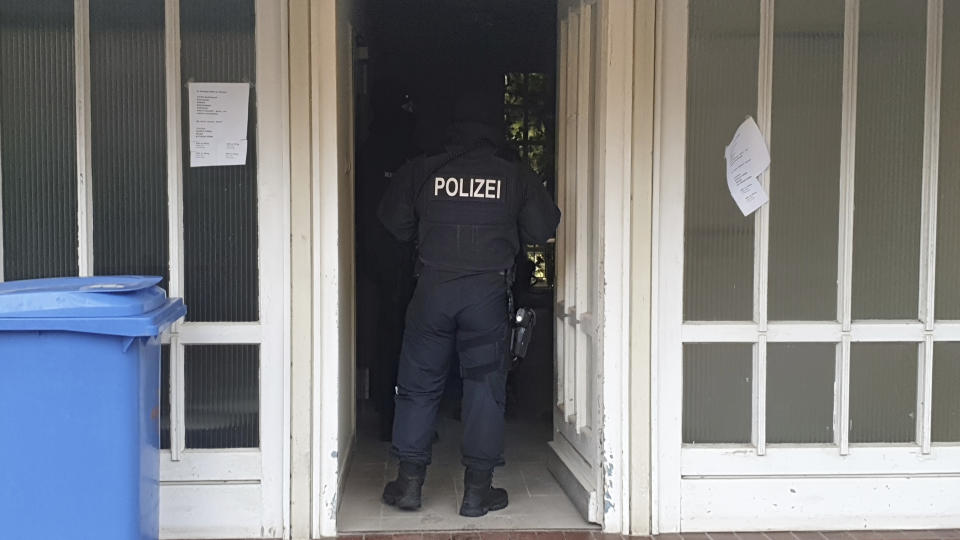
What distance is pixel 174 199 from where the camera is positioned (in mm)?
3754

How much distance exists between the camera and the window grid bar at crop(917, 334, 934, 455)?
3.98m

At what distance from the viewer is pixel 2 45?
146 inches

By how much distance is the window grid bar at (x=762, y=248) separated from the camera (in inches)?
153

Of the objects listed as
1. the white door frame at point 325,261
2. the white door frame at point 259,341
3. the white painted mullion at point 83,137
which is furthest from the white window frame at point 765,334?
the white painted mullion at point 83,137

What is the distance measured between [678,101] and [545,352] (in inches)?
98.3

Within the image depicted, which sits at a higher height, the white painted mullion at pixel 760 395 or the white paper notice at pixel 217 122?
the white paper notice at pixel 217 122

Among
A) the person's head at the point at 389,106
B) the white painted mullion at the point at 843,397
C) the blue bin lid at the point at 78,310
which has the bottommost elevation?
the white painted mullion at the point at 843,397

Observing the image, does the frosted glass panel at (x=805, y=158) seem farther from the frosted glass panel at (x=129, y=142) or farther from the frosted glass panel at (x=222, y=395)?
the frosted glass panel at (x=129, y=142)

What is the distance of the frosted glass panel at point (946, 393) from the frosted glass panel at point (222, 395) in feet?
9.77

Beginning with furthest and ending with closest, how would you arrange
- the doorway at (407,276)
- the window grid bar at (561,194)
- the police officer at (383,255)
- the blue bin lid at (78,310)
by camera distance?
1. the police officer at (383,255)
2. the window grid bar at (561,194)
3. the doorway at (407,276)
4. the blue bin lid at (78,310)

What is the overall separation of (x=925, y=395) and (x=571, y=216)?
1.78 metres

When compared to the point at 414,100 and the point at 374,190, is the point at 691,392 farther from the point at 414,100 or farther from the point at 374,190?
the point at 414,100

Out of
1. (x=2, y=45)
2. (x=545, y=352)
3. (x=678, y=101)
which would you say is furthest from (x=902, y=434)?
(x=2, y=45)

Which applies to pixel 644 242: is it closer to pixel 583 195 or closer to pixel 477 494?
pixel 583 195
